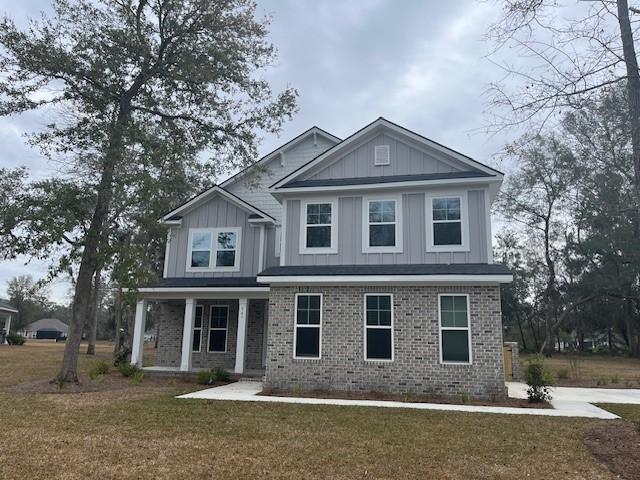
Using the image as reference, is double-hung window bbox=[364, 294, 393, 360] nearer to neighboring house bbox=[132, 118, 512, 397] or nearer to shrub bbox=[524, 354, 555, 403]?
neighboring house bbox=[132, 118, 512, 397]

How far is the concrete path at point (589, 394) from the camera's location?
39.9 ft

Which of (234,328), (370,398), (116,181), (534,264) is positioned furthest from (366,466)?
(534,264)

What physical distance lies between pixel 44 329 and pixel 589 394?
7561 centimetres

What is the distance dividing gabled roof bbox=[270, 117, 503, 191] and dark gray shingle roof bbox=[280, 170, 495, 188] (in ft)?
0.37

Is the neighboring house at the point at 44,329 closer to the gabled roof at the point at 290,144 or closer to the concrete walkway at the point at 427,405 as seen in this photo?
the gabled roof at the point at 290,144

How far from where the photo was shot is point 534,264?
1703 inches

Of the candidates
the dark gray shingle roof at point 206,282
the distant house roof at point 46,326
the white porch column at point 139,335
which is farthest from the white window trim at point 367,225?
the distant house roof at point 46,326

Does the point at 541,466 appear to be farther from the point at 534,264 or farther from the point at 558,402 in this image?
the point at 534,264

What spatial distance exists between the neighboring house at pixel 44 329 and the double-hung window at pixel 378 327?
67.2 metres

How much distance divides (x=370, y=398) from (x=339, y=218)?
4.96 metres

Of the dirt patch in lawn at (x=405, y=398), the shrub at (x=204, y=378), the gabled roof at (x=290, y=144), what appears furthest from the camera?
the gabled roof at (x=290, y=144)

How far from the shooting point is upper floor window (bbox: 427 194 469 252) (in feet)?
41.2

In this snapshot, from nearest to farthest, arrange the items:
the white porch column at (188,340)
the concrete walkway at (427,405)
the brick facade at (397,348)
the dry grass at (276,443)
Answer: the dry grass at (276,443), the concrete walkway at (427,405), the brick facade at (397,348), the white porch column at (188,340)

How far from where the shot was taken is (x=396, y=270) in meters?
12.3
